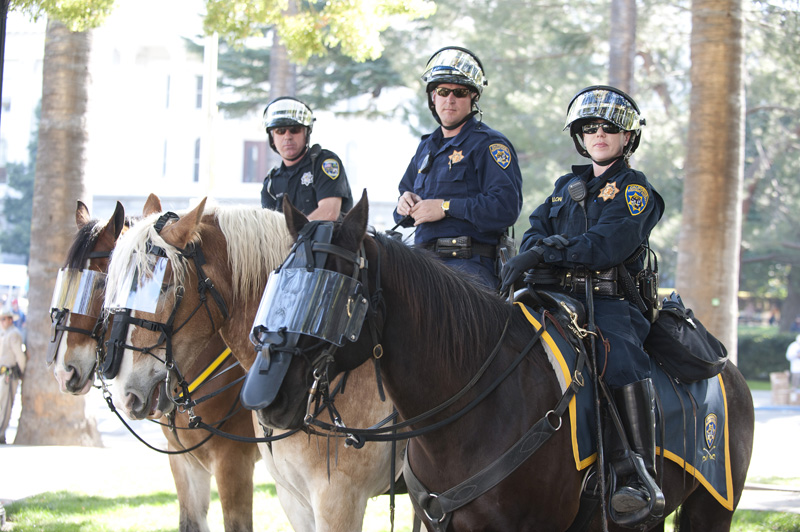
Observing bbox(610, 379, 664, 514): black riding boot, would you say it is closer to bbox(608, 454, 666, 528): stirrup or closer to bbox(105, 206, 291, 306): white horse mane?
bbox(608, 454, 666, 528): stirrup

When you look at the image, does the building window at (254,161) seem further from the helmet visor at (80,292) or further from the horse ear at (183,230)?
the horse ear at (183,230)

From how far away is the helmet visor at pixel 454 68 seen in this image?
4555 millimetres

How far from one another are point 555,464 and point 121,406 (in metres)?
2.19

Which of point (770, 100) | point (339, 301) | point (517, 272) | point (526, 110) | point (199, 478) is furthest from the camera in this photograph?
point (770, 100)

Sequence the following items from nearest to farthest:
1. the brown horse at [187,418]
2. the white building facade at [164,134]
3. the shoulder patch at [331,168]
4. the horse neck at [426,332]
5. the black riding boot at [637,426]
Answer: the horse neck at [426,332] < the black riding boot at [637,426] < the brown horse at [187,418] < the shoulder patch at [331,168] < the white building facade at [164,134]

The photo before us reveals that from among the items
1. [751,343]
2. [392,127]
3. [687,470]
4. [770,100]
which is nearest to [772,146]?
[770,100]

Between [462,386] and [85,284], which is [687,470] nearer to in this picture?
[462,386]

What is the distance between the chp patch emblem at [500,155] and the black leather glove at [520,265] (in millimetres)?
915

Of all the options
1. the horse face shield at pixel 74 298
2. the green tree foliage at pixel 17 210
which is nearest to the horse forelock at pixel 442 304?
the horse face shield at pixel 74 298

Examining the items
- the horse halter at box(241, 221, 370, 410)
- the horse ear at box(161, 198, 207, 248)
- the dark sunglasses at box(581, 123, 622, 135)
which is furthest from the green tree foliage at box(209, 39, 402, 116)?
the horse halter at box(241, 221, 370, 410)

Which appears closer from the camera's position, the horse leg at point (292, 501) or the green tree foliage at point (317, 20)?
the horse leg at point (292, 501)

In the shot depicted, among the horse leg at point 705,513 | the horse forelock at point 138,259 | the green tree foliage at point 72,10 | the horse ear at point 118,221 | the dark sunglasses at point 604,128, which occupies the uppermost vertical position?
the green tree foliage at point 72,10

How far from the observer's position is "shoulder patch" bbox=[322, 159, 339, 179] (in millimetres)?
5430

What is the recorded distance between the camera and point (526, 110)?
20.3 metres
